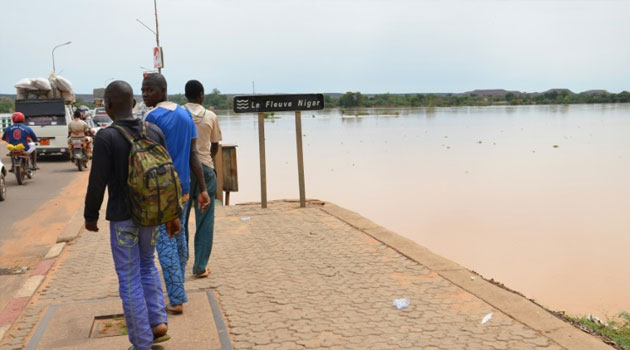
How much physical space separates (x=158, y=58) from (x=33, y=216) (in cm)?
1009

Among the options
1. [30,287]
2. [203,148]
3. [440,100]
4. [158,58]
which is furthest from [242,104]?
[440,100]

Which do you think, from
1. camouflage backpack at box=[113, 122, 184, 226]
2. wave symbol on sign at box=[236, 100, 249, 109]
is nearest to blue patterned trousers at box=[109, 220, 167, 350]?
camouflage backpack at box=[113, 122, 184, 226]

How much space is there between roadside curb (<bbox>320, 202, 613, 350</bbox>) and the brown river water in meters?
2.04

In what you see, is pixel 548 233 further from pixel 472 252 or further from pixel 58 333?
pixel 58 333

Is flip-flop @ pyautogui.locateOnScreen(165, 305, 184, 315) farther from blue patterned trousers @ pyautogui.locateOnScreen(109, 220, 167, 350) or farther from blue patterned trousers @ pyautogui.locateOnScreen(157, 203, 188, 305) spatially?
blue patterned trousers @ pyautogui.locateOnScreen(109, 220, 167, 350)

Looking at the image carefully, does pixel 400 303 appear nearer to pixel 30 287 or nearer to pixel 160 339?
pixel 160 339

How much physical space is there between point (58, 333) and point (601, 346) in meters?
3.77

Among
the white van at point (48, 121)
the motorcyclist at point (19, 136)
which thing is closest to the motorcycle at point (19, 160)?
the motorcyclist at point (19, 136)

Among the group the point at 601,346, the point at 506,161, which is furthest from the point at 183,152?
the point at 506,161

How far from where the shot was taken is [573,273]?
885cm

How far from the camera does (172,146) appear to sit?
4703 millimetres

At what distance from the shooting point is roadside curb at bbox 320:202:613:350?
13.8 feet

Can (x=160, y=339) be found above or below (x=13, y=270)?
above

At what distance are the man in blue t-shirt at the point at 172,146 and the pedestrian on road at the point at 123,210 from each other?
616 mm
